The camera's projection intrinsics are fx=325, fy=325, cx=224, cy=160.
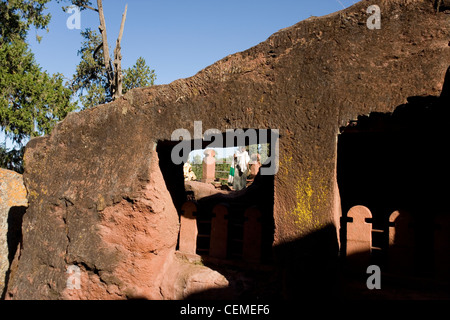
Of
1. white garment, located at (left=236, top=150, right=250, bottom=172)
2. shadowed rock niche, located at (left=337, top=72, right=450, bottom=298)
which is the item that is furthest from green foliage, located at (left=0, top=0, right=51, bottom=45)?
shadowed rock niche, located at (left=337, top=72, right=450, bottom=298)

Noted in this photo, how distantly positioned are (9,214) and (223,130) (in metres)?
4.00

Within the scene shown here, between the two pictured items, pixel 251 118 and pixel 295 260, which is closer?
pixel 295 260

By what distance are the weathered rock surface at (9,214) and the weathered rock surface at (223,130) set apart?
101 cm

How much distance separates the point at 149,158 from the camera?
329 cm

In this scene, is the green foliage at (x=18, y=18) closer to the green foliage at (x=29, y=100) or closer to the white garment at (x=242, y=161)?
the green foliage at (x=29, y=100)

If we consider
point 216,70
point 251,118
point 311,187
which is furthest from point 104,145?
point 311,187

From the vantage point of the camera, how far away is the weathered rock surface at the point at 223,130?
92.4 inches

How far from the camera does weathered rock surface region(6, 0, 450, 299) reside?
2.35 m

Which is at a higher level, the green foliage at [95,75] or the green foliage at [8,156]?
the green foliage at [95,75]

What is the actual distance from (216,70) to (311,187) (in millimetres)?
1392

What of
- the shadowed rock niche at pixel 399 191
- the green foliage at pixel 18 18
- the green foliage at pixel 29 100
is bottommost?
the shadowed rock niche at pixel 399 191

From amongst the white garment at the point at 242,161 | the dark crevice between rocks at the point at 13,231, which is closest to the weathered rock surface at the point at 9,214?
the dark crevice between rocks at the point at 13,231

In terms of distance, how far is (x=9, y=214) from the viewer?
4.93 metres
